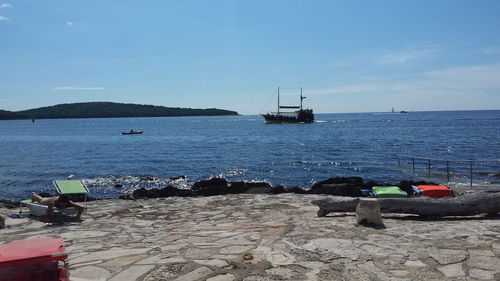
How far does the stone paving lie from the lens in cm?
428

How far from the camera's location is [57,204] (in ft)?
26.3

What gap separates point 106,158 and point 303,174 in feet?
64.2

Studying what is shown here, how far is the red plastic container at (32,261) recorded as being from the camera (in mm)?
3235

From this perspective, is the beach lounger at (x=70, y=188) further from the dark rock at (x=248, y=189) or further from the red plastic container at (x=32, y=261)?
the dark rock at (x=248, y=189)

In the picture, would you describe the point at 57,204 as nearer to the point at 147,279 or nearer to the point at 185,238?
the point at 185,238

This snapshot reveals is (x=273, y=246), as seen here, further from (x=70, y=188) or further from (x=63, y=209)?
(x=70, y=188)

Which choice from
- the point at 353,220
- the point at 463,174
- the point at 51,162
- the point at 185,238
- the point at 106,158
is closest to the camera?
the point at 185,238

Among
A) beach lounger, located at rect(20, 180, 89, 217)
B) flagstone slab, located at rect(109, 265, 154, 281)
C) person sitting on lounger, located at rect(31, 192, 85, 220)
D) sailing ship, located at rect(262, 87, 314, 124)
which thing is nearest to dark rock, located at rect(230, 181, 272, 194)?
beach lounger, located at rect(20, 180, 89, 217)

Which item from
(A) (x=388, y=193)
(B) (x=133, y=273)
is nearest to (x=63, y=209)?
(B) (x=133, y=273)

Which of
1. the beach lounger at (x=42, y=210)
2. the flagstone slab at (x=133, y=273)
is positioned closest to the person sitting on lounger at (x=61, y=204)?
the beach lounger at (x=42, y=210)

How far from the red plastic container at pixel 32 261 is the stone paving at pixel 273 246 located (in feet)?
2.73

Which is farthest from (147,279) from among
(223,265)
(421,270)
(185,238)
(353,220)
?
(353,220)

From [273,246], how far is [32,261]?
2.93 m

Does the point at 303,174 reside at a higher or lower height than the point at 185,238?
lower
